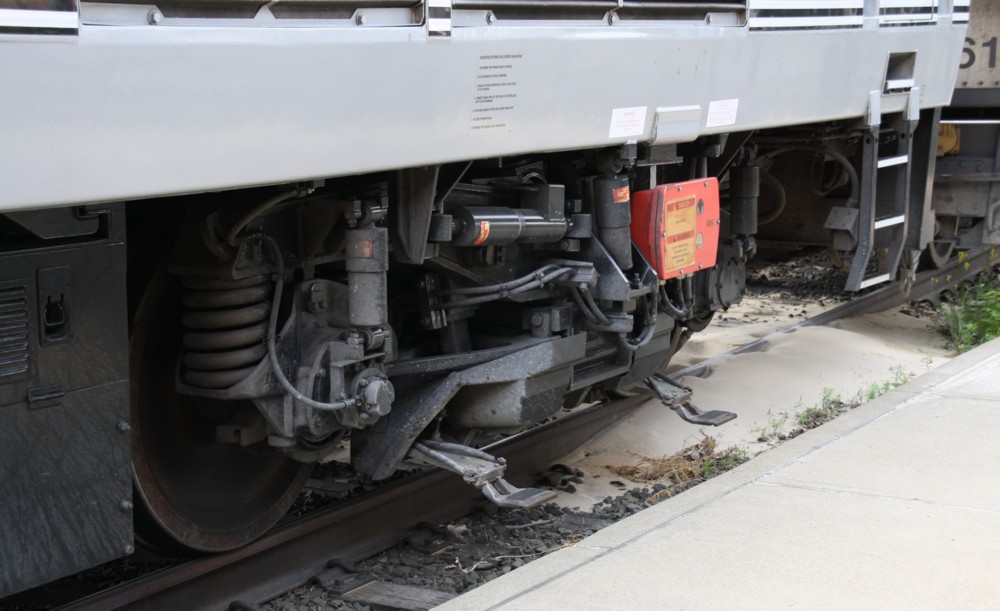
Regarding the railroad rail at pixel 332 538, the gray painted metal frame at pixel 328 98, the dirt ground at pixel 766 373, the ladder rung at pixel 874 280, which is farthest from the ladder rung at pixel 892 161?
the railroad rail at pixel 332 538

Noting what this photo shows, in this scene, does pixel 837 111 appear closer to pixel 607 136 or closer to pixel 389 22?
pixel 607 136

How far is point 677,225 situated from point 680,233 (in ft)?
0.17

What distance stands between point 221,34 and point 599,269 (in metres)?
2.66

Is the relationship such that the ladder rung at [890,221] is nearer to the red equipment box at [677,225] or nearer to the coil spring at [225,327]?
the red equipment box at [677,225]

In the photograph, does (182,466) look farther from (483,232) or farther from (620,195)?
(620,195)

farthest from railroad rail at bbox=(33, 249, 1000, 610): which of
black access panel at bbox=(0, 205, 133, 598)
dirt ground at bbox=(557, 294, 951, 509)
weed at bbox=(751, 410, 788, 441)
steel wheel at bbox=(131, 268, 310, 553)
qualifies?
weed at bbox=(751, 410, 788, 441)

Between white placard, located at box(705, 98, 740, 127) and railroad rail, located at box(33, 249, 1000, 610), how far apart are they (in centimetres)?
171

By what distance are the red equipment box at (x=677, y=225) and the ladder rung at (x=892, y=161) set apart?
1.87 metres

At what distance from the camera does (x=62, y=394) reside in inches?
142

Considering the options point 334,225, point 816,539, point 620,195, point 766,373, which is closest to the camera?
point 816,539

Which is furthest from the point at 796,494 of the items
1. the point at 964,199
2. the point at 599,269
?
the point at 964,199

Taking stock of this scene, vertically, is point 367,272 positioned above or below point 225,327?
above

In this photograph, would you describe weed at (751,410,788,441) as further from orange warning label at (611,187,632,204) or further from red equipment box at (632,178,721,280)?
orange warning label at (611,187,632,204)

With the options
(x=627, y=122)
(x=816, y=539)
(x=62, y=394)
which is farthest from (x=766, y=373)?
(x=62, y=394)
